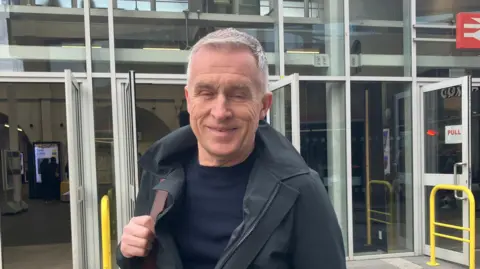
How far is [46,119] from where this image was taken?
1453 centimetres

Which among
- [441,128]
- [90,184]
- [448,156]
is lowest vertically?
[90,184]

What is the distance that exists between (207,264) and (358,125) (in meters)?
4.73

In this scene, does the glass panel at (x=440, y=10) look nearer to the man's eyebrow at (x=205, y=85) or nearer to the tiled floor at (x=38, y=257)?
the man's eyebrow at (x=205, y=85)

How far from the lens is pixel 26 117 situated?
14.8m

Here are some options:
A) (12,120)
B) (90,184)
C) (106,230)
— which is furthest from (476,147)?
(12,120)

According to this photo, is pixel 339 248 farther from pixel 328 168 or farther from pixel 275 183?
pixel 328 168

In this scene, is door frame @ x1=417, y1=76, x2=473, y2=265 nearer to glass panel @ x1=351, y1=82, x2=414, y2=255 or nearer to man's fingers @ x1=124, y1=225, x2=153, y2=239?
glass panel @ x1=351, y1=82, x2=414, y2=255

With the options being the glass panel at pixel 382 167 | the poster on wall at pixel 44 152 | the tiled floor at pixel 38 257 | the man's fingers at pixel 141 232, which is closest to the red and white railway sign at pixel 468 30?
the glass panel at pixel 382 167

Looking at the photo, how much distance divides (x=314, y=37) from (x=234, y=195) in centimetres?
468

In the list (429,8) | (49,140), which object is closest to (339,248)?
(429,8)

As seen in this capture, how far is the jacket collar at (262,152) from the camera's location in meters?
1.15

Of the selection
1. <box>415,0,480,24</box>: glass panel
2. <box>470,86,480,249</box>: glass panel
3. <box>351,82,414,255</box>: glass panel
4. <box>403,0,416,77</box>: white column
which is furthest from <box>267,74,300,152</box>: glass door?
<box>470,86,480,249</box>: glass panel

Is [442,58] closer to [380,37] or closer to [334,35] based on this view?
[380,37]

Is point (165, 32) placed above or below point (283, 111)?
above
